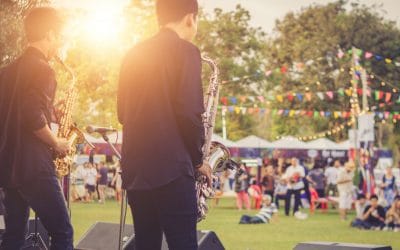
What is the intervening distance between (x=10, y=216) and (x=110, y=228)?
2.33 meters

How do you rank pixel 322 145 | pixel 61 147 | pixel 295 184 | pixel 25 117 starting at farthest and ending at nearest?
pixel 322 145
pixel 295 184
pixel 61 147
pixel 25 117

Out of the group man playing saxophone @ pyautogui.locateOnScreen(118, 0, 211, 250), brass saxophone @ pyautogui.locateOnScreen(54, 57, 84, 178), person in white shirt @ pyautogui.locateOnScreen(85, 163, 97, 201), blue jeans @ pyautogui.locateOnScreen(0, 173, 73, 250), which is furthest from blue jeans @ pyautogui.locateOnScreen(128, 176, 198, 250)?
person in white shirt @ pyautogui.locateOnScreen(85, 163, 97, 201)

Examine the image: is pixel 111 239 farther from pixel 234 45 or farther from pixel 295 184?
pixel 234 45

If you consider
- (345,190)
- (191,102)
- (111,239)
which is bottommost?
(345,190)

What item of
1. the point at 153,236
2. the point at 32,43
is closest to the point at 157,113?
the point at 153,236

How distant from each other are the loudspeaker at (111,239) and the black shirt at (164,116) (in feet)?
8.57

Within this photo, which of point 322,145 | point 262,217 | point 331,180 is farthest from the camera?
point 322,145

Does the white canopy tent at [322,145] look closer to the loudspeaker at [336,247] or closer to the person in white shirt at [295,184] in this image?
the person in white shirt at [295,184]

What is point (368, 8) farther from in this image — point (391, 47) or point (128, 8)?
point (128, 8)

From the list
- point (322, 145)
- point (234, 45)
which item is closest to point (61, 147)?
point (322, 145)

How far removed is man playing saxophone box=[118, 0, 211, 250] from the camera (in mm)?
3971

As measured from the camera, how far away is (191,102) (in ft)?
13.0

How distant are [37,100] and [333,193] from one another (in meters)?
22.9

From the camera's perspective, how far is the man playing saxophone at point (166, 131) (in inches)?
156
